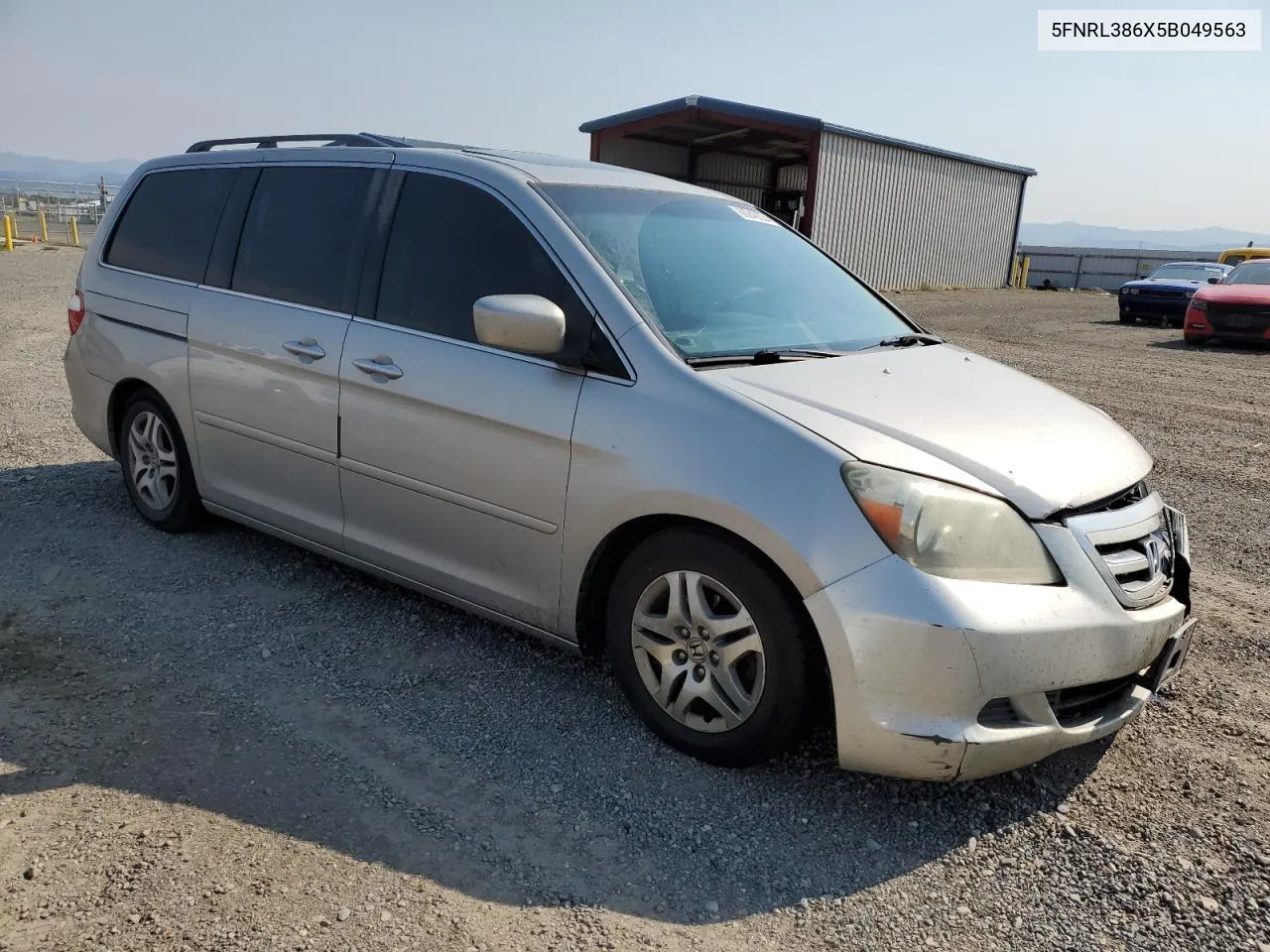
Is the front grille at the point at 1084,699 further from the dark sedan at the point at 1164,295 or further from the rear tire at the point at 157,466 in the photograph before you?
the dark sedan at the point at 1164,295

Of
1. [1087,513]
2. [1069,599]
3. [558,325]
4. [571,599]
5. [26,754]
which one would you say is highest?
[558,325]

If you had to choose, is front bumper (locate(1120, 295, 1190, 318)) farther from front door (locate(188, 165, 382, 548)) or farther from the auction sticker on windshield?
front door (locate(188, 165, 382, 548))

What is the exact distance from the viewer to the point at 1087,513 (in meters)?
2.94

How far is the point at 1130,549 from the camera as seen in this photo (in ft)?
9.87

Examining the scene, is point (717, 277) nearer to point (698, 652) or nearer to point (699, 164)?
point (698, 652)

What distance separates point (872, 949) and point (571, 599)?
1426mm

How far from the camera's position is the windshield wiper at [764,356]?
326cm

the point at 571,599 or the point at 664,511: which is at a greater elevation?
the point at 664,511

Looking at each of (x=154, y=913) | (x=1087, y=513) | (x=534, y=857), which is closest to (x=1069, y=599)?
(x=1087, y=513)

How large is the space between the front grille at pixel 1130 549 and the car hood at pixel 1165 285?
1906 centimetres

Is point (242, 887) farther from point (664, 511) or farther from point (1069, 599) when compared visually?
point (1069, 599)

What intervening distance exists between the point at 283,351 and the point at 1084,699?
3.23 metres

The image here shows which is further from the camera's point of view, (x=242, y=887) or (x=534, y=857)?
(x=534, y=857)

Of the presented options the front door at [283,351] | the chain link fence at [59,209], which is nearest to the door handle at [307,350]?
the front door at [283,351]
